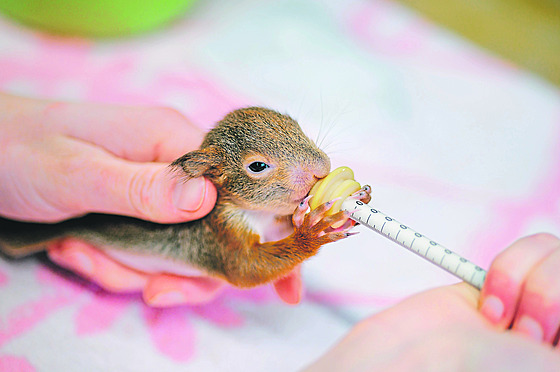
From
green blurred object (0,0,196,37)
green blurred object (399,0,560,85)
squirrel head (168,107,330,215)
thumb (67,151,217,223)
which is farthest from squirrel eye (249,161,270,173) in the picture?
green blurred object (399,0,560,85)

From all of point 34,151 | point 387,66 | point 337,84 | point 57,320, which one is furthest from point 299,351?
point 387,66

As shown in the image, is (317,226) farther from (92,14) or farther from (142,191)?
(92,14)

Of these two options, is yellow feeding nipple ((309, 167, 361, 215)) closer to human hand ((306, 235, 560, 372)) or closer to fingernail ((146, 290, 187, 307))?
human hand ((306, 235, 560, 372))

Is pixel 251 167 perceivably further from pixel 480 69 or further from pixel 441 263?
pixel 480 69

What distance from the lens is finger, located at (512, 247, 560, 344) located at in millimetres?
799

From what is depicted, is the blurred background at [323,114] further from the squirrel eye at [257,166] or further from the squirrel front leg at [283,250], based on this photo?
the squirrel eye at [257,166]

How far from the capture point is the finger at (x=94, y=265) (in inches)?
53.0

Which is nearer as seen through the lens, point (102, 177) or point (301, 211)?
point (301, 211)

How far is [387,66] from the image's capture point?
204 cm

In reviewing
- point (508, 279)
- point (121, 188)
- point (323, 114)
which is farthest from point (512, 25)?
point (121, 188)

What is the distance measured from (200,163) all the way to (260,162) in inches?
4.6

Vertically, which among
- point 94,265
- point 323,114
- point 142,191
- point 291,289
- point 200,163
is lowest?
point 94,265

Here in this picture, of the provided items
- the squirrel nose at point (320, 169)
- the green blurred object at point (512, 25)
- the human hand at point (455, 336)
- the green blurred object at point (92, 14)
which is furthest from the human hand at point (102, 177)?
the green blurred object at point (512, 25)

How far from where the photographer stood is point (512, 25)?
6.84 feet
